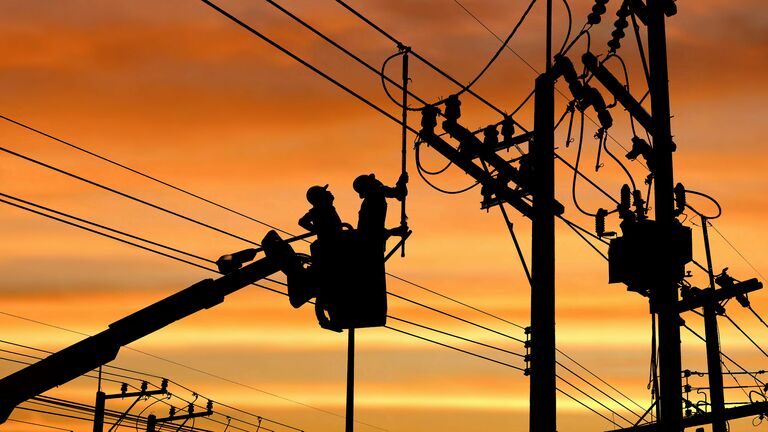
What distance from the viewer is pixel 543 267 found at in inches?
555

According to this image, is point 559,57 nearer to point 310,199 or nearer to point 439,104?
point 439,104

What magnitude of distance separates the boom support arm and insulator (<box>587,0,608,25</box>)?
9.24 m

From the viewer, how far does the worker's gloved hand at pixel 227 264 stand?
9.66 m

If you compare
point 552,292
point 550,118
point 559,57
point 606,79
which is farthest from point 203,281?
point 606,79

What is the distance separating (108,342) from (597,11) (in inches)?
399

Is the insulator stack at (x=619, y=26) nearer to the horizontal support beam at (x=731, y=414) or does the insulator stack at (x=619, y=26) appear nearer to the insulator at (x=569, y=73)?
the insulator at (x=569, y=73)

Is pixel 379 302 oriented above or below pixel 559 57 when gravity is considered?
below

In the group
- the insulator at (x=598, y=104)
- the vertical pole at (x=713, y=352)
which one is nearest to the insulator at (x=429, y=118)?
the insulator at (x=598, y=104)

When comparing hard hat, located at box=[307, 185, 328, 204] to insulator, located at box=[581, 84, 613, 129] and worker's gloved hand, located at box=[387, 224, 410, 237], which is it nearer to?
worker's gloved hand, located at box=[387, 224, 410, 237]

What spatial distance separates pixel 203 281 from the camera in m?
10.2

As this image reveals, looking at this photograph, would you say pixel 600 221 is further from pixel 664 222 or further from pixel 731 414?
pixel 731 414

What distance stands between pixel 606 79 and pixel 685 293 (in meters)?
15.9

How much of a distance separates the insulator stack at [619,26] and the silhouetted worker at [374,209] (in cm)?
807

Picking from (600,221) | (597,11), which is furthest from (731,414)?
(597,11)
